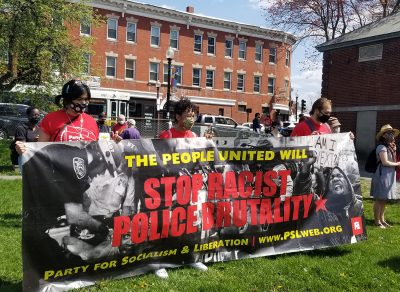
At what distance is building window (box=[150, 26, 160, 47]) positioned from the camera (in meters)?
40.4

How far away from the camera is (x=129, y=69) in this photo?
39656 millimetres

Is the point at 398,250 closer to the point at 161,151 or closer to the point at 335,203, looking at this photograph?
the point at 335,203

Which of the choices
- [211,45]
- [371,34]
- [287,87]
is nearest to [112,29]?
[211,45]

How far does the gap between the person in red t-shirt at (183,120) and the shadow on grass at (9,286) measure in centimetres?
201

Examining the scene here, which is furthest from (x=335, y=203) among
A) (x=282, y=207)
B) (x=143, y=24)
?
(x=143, y=24)

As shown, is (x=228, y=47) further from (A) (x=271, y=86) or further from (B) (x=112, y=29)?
(B) (x=112, y=29)

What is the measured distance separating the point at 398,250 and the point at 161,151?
11.4 ft

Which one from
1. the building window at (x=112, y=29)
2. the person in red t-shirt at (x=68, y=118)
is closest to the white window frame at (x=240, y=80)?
the building window at (x=112, y=29)

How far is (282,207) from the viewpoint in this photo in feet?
17.1

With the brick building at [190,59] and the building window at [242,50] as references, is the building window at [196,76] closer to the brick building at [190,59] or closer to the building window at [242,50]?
the brick building at [190,59]

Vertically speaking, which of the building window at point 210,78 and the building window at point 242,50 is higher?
the building window at point 242,50

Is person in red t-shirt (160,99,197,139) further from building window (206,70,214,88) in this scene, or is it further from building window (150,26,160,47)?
Answer: building window (206,70,214,88)

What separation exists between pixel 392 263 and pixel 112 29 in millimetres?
36474

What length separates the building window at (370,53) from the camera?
21.1m
